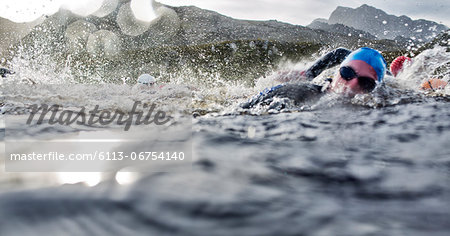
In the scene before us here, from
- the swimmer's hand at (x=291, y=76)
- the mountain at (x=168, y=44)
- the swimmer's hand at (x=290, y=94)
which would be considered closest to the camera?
the swimmer's hand at (x=290, y=94)

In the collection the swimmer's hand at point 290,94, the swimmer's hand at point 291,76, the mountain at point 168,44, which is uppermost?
the mountain at point 168,44

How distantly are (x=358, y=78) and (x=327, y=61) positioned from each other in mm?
3389

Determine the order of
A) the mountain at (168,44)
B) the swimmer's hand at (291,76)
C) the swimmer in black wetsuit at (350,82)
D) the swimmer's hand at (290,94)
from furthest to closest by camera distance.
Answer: the mountain at (168,44), the swimmer's hand at (291,76), the swimmer in black wetsuit at (350,82), the swimmer's hand at (290,94)

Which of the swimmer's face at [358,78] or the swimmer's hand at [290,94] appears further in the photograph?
the swimmer's face at [358,78]

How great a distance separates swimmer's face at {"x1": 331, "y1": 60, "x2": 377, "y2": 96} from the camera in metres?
5.37

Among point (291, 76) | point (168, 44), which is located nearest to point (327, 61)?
point (291, 76)

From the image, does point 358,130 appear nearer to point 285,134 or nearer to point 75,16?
point 285,134

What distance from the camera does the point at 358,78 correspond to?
5371 mm

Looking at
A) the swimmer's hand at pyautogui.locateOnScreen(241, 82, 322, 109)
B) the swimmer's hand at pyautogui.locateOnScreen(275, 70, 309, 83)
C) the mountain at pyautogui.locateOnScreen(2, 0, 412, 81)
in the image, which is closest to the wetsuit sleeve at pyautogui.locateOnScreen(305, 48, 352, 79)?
the swimmer's hand at pyautogui.locateOnScreen(275, 70, 309, 83)

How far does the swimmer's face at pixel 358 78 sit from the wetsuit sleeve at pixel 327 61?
3136 mm

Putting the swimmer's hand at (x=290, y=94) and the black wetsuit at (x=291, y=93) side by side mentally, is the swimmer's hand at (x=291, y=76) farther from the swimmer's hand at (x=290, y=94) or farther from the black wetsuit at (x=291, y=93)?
the swimmer's hand at (x=290, y=94)

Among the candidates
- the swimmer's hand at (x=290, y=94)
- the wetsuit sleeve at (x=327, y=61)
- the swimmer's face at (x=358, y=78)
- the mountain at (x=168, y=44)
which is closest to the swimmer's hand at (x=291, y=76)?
the wetsuit sleeve at (x=327, y=61)

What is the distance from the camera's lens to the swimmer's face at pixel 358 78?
17.6 feet

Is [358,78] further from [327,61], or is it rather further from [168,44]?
[168,44]
